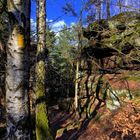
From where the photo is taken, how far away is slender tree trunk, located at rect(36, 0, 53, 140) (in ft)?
37.4

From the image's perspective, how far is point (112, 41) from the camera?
62.0 ft

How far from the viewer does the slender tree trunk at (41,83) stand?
1141 centimetres

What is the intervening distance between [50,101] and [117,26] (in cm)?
1690

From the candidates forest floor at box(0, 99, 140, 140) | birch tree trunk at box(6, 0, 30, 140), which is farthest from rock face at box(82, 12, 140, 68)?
birch tree trunk at box(6, 0, 30, 140)

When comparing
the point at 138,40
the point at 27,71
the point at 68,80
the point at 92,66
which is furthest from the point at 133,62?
the point at 27,71

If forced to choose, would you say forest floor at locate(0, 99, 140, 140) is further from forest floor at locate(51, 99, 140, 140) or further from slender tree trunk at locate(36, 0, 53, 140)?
slender tree trunk at locate(36, 0, 53, 140)

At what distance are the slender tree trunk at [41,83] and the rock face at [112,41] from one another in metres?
5.13

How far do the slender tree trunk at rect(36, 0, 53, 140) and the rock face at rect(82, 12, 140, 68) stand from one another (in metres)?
5.13

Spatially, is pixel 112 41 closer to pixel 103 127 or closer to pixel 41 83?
pixel 103 127

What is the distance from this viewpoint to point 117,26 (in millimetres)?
17422

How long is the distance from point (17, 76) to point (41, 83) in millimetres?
8482

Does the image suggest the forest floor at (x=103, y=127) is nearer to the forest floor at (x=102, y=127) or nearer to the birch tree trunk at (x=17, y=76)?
the forest floor at (x=102, y=127)

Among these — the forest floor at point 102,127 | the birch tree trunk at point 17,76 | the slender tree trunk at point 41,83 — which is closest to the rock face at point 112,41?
the forest floor at point 102,127

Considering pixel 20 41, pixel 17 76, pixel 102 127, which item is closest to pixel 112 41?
pixel 102 127
